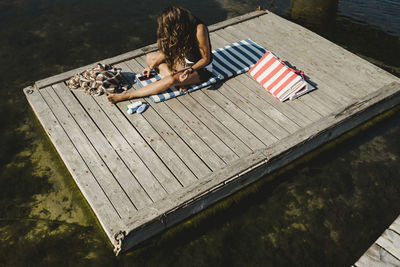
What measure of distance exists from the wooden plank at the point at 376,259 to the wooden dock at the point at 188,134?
1.92 meters

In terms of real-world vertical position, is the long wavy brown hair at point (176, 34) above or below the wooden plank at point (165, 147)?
above

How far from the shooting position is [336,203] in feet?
18.3

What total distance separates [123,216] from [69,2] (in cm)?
915

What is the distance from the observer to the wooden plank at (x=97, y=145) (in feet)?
15.8

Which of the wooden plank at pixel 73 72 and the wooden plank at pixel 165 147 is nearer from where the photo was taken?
the wooden plank at pixel 165 147

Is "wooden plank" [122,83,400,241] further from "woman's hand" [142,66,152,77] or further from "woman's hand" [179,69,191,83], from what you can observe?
"woman's hand" [142,66,152,77]

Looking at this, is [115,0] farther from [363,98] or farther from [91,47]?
[363,98]

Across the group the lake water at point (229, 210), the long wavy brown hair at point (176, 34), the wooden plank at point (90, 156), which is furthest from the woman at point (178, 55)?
the lake water at point (229, 210)

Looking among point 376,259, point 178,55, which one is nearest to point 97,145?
point 178,55

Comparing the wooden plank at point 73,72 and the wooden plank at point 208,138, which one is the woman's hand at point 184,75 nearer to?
the wooden plank at point 208,138

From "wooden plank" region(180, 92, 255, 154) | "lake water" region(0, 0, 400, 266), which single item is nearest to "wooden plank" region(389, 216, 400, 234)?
"lake water" region(0, 0, 400, 266)

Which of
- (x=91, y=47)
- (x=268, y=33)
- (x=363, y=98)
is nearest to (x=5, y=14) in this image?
(x=91, y=47)

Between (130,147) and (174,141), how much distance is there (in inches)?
29.8

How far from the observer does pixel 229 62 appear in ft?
24.0
